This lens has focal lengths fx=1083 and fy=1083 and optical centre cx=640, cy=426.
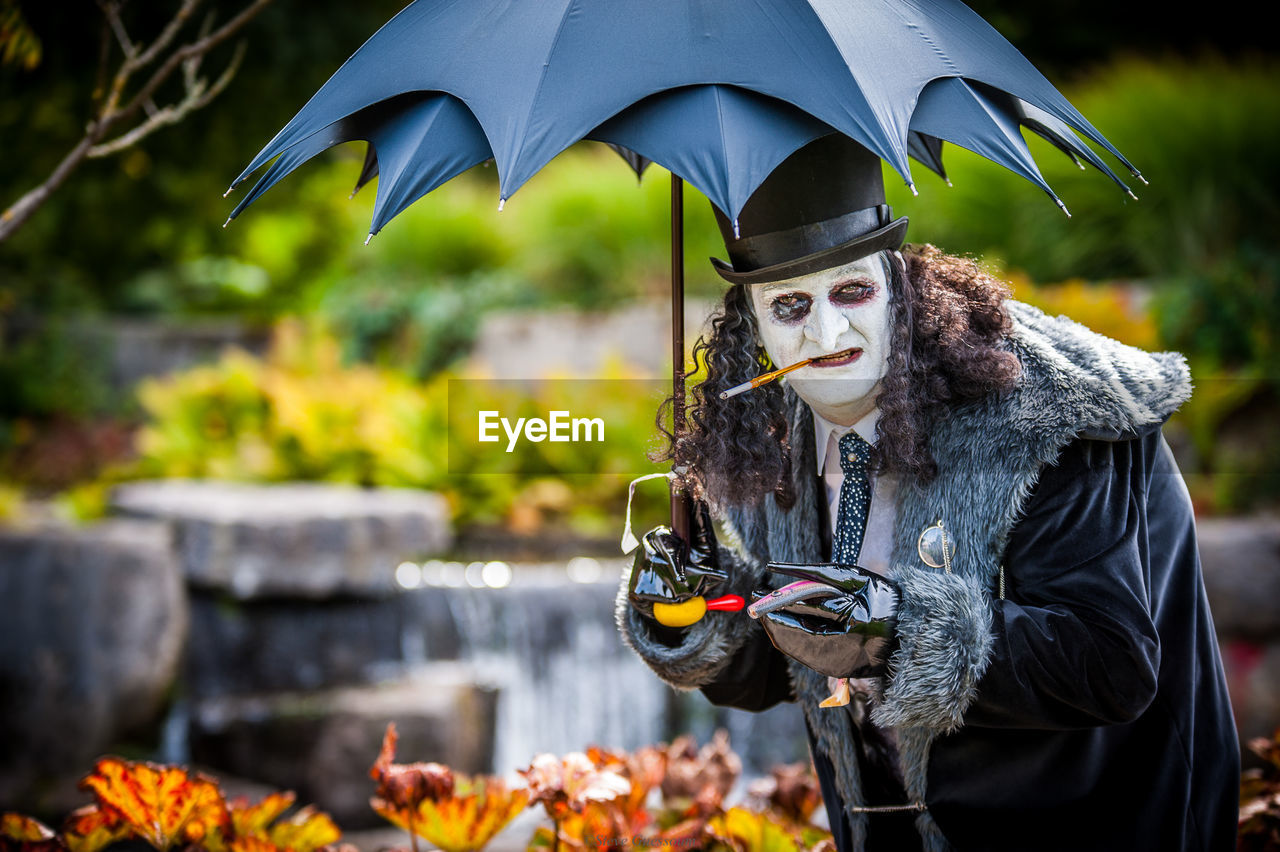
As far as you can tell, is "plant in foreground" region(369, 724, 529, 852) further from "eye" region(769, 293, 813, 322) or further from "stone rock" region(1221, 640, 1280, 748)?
"stone rock" region(1221, 640, 1280, 748)

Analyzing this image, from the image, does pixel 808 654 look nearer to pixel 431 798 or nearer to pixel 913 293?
pixel 913 293

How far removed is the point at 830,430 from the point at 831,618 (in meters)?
0.56

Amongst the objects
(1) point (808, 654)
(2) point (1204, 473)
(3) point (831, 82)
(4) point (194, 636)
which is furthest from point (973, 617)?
(2) point (1204, 473)

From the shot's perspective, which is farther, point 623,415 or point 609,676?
point 623,415

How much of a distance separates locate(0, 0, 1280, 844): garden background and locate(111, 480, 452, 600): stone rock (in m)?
0.05

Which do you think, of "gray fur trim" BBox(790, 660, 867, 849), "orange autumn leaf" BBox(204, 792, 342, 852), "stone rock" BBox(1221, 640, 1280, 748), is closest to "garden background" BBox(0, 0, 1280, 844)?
"stone rock" BBox(1221, 640, 1280, 748)

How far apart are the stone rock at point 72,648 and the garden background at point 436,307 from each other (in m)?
0.05

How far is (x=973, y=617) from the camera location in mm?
1700

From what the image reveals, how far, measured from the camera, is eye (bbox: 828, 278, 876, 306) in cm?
194

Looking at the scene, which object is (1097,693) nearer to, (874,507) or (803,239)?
(874,507)

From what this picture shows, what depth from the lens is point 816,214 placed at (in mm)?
1902

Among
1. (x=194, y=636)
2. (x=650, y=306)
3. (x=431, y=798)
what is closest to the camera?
(x=431, y=798)

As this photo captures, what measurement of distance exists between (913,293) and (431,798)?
4.62 feet

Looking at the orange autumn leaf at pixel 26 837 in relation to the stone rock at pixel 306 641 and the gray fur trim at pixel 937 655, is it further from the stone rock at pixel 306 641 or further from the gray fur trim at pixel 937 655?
the stone rock at pixel 306 641
